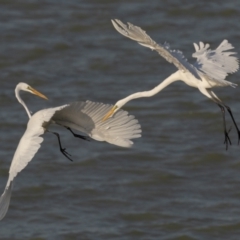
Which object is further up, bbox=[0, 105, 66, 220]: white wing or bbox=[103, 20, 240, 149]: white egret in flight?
bbox=[103, 20, 240, 149]: white egret in flight

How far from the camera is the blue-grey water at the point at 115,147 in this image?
1152 cm

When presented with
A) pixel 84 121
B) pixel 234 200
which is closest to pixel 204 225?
pixel 234 200

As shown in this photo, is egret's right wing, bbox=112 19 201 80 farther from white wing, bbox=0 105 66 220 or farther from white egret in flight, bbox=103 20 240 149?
white wing, bbox=0 105 66 220

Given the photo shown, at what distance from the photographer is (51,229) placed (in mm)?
11312

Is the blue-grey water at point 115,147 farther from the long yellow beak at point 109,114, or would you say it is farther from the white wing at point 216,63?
the long yellow beak at point 109,114

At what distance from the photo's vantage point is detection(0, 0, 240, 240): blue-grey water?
37.8 ft

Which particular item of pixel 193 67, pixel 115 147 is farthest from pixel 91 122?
pixel 115 147

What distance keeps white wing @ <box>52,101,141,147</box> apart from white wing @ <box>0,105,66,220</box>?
10.2 inches

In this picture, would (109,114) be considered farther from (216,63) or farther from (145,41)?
(216,63)

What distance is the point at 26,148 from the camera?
22.6 feet

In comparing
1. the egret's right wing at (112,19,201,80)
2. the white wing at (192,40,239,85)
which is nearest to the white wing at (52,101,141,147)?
the egret's right wing at (112,19,201,80)

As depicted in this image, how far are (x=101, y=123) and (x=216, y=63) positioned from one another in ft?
4.40

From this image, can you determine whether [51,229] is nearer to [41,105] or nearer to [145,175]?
[145,175]

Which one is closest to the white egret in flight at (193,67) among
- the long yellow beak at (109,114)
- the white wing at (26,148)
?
the long yellow beak at (109,114)
